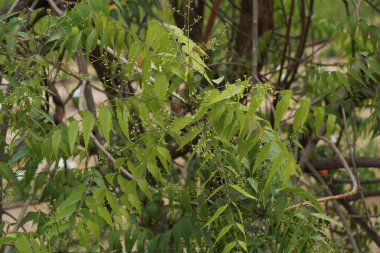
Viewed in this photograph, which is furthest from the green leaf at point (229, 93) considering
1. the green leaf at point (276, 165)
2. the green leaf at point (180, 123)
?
the green leaf at point (276, 165)

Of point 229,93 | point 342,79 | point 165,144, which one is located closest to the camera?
point 229,93

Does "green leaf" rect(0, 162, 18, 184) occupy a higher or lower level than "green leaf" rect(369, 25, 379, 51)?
lower

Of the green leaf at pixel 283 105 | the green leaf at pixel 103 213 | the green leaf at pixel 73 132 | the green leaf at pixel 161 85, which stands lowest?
A: the green leaf at pixel 103 213

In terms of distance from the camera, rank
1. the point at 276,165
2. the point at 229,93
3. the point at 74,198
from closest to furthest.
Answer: the point at 229,93 → the point at 276,165 → the point at 74,198

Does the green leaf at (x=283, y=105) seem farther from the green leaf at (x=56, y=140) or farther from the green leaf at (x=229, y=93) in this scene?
the green leaf at (x=56, y=140)

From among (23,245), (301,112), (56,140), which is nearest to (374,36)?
(301,112)

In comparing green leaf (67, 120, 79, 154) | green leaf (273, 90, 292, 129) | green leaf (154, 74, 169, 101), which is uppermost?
green leaf (154, 74, 169, 101)

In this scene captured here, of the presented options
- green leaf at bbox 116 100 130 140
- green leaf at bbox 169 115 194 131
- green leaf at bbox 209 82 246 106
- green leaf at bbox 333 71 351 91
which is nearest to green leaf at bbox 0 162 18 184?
green leaf at bbox 116 100 130 140

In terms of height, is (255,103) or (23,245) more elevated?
(255,103)

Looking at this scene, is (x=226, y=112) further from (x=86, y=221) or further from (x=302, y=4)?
(x=302, y=4)

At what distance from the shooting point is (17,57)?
2955 millimetres

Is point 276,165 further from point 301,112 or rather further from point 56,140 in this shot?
point 56,140

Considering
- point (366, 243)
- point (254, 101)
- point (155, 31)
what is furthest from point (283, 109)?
point (366, 243)

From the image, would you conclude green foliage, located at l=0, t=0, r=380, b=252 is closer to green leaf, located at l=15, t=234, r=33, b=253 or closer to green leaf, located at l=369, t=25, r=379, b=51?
green leaf, located at l=15, t=234, r=33, b=253
